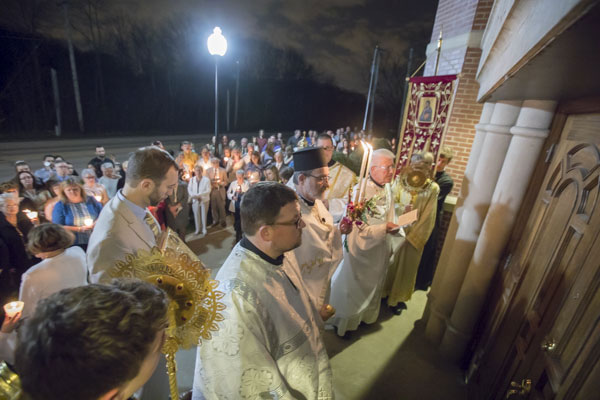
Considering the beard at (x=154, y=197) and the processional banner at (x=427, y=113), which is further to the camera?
the processional banner at (x=427, y=113)

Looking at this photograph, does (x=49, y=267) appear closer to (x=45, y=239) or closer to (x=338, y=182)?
(x=45, y=239)

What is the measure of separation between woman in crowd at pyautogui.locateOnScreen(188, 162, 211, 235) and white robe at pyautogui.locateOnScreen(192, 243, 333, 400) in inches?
205

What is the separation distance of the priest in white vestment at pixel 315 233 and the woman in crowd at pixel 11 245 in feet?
11.1

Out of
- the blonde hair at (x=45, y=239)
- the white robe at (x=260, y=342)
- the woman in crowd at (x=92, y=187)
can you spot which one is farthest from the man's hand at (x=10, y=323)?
the woman in crowd at (x=92, y=187)

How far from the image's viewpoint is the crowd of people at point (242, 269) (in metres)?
0.82

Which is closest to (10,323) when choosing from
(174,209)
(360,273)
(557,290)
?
(174,209)

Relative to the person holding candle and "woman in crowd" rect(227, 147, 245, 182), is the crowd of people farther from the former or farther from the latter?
"woman in crowd" rect(227, 147, 245, 182)

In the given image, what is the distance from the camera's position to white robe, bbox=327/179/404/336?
362 centimetres

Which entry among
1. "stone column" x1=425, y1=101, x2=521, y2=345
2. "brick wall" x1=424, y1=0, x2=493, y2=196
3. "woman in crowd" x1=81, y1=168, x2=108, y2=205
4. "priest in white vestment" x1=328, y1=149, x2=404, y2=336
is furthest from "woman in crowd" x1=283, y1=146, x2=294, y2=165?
"stone column" x1=425, y1=101, x2=521, y2=345

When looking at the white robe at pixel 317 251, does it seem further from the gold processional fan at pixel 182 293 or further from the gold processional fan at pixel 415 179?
the gold processional fan at pixel 415 179

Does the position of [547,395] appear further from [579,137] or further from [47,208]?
[47,208]

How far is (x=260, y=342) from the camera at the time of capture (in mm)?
1429

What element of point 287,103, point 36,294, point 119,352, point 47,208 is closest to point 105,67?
point 287,103

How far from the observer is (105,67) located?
80.4 ft
